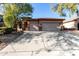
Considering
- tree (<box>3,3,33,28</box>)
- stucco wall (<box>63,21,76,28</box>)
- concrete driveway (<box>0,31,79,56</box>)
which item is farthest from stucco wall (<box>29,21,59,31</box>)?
tree (<box>3,3,33,28</box>)

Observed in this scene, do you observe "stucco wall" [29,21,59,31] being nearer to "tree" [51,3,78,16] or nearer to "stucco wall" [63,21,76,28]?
"stucco wall" [63,21,76,28]

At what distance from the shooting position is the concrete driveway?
17.4ft

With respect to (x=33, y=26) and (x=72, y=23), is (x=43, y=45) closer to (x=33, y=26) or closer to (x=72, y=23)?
(x=33, y=26)

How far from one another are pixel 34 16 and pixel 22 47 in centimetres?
104

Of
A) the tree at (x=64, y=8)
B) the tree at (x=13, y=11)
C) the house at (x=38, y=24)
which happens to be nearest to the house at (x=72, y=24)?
the house at (x=38, y=24)

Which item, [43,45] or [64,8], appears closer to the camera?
[43,45]

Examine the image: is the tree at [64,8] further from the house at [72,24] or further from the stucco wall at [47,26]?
the stucco wall at [47,26]

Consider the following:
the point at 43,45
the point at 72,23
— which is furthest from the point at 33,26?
the point at 72,23

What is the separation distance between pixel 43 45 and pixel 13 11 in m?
1.41

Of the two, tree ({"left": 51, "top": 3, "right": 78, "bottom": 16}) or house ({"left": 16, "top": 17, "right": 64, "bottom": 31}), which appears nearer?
house ({"left": 16, "top": 17, "right": 64, "bottom": 31})

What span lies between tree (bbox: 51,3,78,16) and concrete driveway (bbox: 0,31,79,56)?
69 cm

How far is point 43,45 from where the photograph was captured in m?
5.54

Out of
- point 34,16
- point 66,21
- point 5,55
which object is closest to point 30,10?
point 34,16

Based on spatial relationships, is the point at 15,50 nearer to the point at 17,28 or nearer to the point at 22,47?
the point at 22,47
